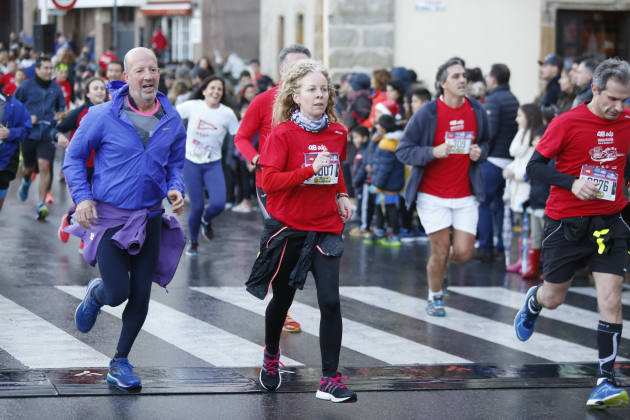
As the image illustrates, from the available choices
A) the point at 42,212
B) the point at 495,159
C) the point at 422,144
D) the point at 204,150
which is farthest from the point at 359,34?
the point at 422,144

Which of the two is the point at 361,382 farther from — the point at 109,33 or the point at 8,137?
the point at 109,33

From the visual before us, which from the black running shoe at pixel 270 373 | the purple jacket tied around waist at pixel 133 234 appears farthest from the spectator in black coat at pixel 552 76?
the black running shoe at pixel 270 373

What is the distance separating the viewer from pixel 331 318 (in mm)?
6773

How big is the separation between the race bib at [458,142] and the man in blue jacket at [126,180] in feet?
10.7

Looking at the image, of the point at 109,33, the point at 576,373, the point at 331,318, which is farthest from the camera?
the point at 109,33

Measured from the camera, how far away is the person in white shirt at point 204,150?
41.7ft

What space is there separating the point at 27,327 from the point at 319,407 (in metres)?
2.87

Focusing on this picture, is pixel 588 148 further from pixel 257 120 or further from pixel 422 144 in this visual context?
pixel 257 120

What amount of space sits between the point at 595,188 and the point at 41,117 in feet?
34.8

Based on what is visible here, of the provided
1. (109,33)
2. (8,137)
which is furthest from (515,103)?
(109,33)

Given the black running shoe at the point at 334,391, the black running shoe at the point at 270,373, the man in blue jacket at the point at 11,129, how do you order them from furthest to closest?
the man in blue jacket at the point at 11,129, the black running shoe at the point at 270,373, the black running shoe at the point at 334,391

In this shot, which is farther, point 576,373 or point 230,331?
point 230,331

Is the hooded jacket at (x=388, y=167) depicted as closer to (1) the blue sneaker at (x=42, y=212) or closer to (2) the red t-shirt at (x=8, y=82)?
(1) the blue sneaker at (x=42, y=212)

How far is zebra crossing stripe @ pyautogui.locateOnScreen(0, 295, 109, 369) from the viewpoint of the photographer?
25.0 ft
